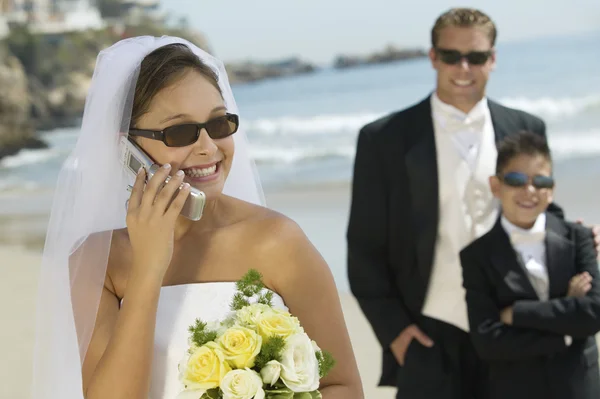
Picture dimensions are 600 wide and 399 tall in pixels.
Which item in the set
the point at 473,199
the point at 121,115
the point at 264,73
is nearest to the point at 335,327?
the point at 121,115

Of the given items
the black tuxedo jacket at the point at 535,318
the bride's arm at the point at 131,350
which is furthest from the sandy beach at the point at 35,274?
the bride's arm at the point at 131,350

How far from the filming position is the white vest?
18.2 feet

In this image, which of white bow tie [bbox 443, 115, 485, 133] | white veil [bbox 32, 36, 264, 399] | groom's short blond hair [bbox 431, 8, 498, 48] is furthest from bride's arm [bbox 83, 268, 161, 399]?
groom's short blond hair [bbox 431, 8, 498, 48]

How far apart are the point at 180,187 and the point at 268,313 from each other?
0.59 m

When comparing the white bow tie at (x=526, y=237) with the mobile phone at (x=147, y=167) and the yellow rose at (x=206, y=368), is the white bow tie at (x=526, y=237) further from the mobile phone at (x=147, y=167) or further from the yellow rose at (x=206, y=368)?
the yellow rose at (x=206, y=368)

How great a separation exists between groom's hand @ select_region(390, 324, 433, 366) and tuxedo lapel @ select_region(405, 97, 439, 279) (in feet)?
0.99

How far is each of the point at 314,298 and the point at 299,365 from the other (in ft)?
2.14

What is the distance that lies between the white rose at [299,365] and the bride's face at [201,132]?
83cm

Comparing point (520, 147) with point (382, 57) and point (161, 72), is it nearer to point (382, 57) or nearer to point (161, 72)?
point (161, 72)

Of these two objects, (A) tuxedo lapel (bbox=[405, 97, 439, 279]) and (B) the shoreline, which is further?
(B) the shoreline

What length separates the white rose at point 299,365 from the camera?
97.3 inches

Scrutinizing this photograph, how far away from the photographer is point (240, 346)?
2484mm

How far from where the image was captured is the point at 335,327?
10.2 ft

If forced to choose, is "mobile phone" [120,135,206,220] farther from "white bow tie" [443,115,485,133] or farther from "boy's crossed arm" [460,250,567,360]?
"white bow tie" [443,115,485,133]
